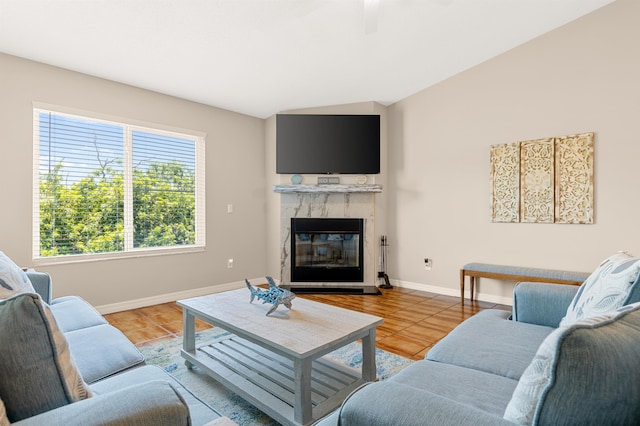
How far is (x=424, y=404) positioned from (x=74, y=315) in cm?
220

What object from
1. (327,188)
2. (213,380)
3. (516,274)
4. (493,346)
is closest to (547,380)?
(493,346)

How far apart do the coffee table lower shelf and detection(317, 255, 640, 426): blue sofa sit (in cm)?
59

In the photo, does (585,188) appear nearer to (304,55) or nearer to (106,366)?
(304,55)

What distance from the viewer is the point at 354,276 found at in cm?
468

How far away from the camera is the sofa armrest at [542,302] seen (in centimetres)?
181

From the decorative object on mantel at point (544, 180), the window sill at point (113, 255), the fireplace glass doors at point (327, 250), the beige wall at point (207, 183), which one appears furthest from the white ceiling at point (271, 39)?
the window sill at point (113, 255)

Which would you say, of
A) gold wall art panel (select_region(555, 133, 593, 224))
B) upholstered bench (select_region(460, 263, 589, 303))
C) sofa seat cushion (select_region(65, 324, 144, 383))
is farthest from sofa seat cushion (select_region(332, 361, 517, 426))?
gold wall art panel (select_region(555, 133, 593, 224))

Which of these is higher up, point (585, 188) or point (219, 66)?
point (219, 66)

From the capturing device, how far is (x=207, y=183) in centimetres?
448

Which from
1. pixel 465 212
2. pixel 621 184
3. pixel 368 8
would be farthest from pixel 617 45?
pixel 368 8

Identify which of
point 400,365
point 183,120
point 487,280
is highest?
point 183,120

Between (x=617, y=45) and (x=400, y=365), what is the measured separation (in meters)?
3.66

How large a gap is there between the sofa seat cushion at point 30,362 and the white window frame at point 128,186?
3058 mm

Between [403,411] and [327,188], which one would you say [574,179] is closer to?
[327,188]
